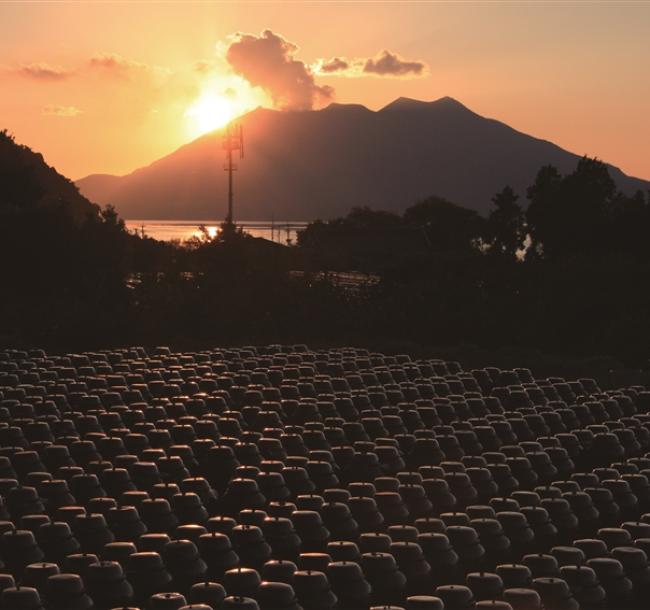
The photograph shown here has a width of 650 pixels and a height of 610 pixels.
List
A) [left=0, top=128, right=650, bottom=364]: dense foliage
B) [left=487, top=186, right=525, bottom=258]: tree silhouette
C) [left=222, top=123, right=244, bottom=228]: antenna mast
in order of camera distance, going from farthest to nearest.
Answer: [left=487, top=186, right=525, bottom=258]: tree silhouette → [left=222, top=123, right=244, bottom=228]: antenna mast → [left=0, top=128, right=650, bottom=364]: dense foliage

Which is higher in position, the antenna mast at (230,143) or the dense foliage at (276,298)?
the antenna mast at (230,143)

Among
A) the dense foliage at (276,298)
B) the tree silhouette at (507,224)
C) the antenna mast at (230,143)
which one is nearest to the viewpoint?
the dense foliage at (276,298)

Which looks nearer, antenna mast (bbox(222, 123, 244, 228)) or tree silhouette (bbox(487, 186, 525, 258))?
antenna mast (bbox(222, 123, 244, 228))

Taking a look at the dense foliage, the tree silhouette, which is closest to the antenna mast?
the dense foliage

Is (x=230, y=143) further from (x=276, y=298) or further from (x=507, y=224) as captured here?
(x=507, y=224)

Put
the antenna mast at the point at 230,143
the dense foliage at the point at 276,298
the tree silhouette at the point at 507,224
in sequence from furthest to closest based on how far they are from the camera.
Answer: the tree silhouette at the point at 507,224, the antenna mast at the point at 230,143, the dense foliage at the point at 276,298

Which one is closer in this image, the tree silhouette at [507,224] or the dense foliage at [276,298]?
the dense foliage at [276,298]

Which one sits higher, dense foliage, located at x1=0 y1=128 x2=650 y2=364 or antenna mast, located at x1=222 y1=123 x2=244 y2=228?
antenna mast, located at x1=222 y1=123 x2=244 y2=228

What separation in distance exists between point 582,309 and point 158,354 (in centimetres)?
2259

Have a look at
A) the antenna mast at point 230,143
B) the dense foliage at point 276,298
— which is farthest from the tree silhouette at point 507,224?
the dense foliage at point 276,298

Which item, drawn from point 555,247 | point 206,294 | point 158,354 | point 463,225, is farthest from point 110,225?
point 463,225

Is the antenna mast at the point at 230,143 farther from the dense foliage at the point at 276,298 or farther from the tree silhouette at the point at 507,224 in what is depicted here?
the tree silhouette at the point at 507,224

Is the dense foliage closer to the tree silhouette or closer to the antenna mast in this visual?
the antenna mast

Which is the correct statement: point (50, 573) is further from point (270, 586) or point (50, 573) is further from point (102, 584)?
point (270, 586)
